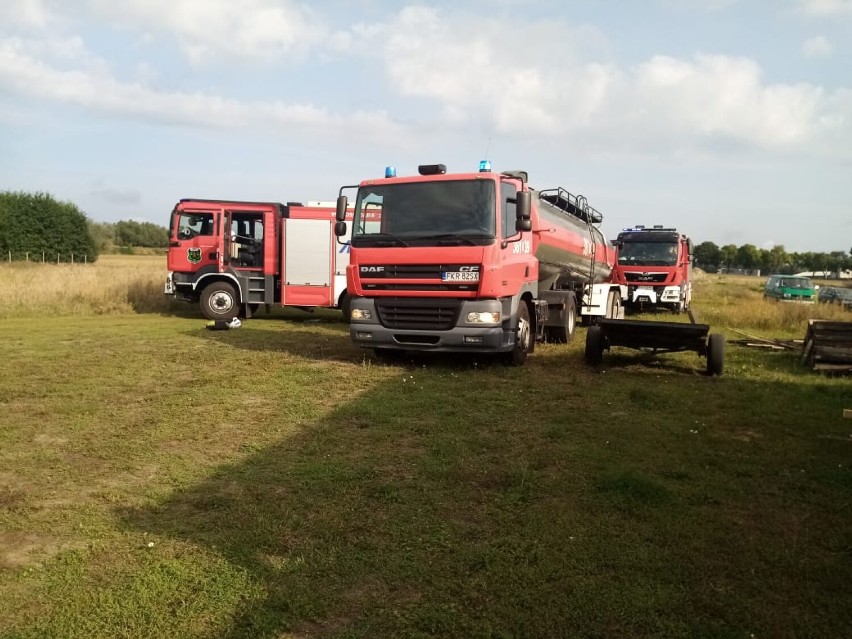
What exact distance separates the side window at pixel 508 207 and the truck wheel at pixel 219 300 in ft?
31.5

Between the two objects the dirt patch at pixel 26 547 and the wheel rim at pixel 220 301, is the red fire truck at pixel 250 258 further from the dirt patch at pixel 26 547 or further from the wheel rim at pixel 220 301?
the dirt patch at pixel 26 547

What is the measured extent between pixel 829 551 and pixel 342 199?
26.0 ft

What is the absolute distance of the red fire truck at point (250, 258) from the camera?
1628 centimetres

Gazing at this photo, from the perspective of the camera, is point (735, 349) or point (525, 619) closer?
Answer: point (525, 619)

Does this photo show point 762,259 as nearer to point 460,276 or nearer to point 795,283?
point 795,283

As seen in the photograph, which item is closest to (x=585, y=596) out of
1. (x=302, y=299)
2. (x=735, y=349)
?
(x=735, y=349)

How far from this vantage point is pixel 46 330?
14.5 metres

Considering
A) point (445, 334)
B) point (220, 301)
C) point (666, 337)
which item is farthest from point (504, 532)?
point (220, 301)

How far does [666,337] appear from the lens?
9383 millimetres

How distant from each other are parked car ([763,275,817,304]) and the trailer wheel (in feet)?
60.1

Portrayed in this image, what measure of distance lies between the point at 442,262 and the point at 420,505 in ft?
16.0

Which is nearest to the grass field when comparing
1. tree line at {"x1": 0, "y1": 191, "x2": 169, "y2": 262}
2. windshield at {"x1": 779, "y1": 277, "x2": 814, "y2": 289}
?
windshield at {"x1": 779, "y1": 277, "x2": 814, "y2": 289}

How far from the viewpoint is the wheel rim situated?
16609 mm

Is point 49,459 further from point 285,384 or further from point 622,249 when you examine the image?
point 622,249
